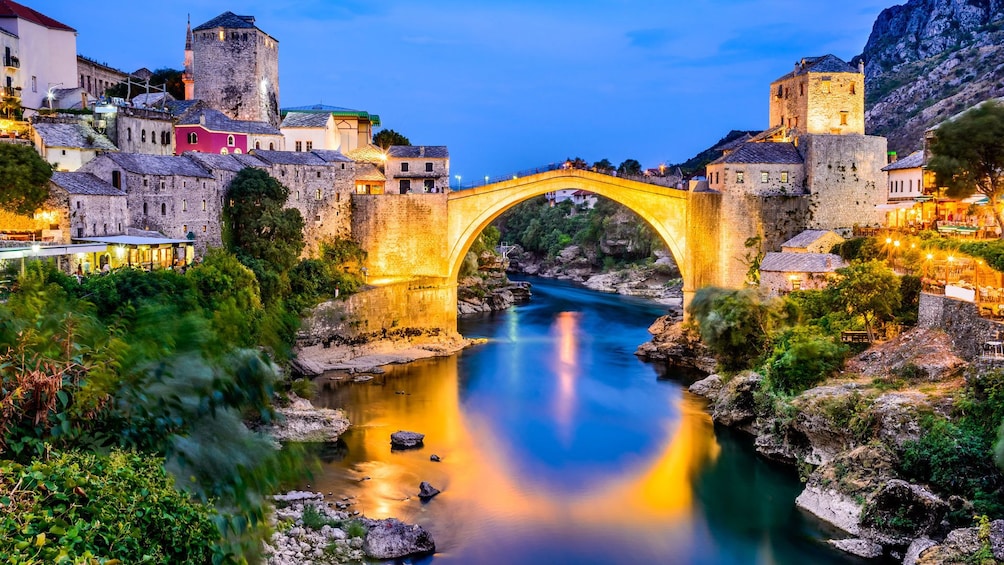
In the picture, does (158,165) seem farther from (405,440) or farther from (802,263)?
(802,263)

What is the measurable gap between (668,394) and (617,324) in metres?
10.5

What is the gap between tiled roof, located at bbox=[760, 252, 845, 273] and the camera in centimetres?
2136

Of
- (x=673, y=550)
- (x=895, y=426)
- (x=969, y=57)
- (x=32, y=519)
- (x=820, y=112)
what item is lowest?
(x=673, y=550)

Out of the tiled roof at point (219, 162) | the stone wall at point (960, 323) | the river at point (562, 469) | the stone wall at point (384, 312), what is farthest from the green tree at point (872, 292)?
the tiled roof at point (219, 162)

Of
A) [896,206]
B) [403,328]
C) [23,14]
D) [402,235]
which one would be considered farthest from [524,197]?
[23,14]

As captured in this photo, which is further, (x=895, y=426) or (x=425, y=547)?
(x=895, y=426)

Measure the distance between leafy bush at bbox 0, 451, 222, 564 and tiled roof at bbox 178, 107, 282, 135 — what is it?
78.1ft

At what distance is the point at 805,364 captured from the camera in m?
16.0

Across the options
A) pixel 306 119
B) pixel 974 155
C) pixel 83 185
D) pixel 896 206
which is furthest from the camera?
pixel 306 119

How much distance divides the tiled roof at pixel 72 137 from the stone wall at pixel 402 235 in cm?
718

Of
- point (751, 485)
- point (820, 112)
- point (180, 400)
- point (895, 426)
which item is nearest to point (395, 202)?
point (820, 112)

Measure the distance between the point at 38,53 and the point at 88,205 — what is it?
34.4 feet

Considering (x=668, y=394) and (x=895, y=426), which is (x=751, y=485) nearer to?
(x=895, y=426)

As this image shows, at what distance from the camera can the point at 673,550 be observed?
11.9 m
